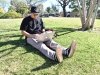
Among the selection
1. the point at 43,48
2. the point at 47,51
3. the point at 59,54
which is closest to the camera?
the point at 59,54

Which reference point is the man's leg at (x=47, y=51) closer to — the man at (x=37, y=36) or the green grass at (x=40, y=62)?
the man at (x=37, y=36)

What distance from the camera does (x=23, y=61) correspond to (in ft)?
14.2

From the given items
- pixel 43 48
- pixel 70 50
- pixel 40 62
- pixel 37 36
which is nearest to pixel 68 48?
pixel 70 50

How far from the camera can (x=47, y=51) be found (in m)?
4.42

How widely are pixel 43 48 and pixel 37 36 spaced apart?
42 centimetres

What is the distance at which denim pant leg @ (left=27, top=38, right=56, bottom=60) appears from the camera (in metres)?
4.33

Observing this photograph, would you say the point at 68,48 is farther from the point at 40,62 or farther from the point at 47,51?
the point at 40,62

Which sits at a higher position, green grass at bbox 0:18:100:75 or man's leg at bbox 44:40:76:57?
man's leg at bbox 44:40:76:57

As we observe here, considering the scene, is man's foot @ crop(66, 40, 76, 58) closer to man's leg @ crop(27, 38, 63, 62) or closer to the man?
the man

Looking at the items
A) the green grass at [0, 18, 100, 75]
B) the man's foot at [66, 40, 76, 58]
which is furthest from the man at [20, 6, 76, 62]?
the green grass at [0, 18, 100, 75]

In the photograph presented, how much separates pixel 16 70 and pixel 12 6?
45178mm

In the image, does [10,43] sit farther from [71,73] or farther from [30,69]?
[71,73]


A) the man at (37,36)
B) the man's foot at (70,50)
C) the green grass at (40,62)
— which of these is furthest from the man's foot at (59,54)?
the man's foot at (70,50)

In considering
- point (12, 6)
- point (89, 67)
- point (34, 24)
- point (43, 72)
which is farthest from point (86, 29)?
point (12, 6)
